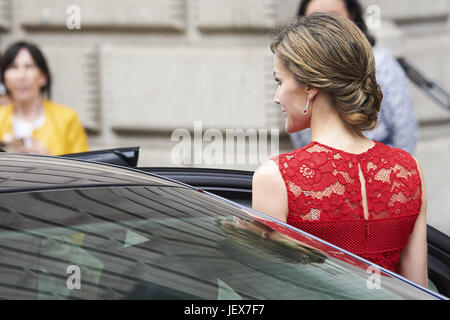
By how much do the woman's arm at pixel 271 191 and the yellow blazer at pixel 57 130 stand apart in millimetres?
2540

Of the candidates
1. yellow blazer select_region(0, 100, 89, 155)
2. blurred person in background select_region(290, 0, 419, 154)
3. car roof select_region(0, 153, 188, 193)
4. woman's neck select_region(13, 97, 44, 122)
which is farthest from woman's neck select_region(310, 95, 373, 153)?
woman's neck select_region(13, 97, 44, 122)

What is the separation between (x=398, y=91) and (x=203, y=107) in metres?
2.58

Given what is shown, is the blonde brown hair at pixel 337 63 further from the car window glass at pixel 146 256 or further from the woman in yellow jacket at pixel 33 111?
the woman in yellow jacket at pixel 33 111

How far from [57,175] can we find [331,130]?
70 cm

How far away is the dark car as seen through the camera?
4.85 feet

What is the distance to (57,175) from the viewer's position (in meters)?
1.84

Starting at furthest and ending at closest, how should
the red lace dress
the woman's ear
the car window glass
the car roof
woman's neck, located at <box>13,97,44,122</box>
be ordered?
woman's neck, located at <box>13,97,44,122</box> → the woman's ear → the red lace dress → the car roof → the car window glass

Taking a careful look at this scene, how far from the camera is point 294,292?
1.54m

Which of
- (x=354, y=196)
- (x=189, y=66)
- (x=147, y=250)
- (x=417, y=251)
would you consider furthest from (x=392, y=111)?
(x=189, y=66)

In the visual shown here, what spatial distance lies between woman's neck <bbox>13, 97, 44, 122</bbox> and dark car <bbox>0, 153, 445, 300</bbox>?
2686mm

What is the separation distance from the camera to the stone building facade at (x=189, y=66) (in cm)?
571

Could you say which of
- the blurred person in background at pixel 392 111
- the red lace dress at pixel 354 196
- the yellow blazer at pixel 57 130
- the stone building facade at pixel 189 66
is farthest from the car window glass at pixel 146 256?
the stone building facade at pixel 189 66

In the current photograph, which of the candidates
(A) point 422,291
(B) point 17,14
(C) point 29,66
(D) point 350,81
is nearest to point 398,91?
(D) point 350,81

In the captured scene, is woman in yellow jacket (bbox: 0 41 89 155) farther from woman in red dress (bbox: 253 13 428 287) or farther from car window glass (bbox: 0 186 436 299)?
car window glass (bbox: 0 186 436 299)
